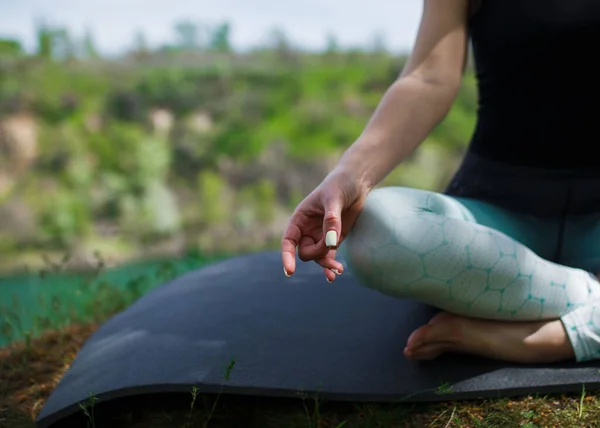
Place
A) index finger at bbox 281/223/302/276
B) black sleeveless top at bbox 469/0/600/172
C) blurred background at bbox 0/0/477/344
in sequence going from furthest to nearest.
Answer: blurred background at bbox 0/0/477/344
black sleeveless top at bbox 469/0/600/172
index finger at bbox 281/223/302/276

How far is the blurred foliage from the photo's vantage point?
13.3 feet

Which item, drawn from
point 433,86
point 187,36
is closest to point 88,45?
point 187,36

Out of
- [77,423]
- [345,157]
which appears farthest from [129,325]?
[345,157]

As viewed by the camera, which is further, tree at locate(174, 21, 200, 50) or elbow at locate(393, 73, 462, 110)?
tree at locate(174, 21, 200, 50)

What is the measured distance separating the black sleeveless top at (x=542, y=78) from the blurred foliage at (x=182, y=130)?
2.78 meters

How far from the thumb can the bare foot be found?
0.29 meters

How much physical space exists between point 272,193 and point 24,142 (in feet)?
5.11

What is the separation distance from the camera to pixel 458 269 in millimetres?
1059

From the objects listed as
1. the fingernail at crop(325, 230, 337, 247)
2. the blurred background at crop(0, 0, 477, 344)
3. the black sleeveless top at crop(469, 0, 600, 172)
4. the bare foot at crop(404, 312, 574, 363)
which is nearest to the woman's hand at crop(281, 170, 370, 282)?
the fingernail at crop(325, 230, 337, 247)

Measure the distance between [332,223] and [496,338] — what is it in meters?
0.38

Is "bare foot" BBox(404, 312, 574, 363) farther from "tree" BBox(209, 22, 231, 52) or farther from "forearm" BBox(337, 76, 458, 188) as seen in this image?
"tree" BBox(209, 22, 231, 52)

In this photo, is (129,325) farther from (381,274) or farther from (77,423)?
(381,274)

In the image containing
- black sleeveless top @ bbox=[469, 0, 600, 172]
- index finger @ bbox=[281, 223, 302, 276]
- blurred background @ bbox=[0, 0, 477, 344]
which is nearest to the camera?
index finger @ bbox=[281, 223, 302, 276]

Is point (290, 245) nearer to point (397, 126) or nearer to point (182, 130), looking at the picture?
point (397, 126)
